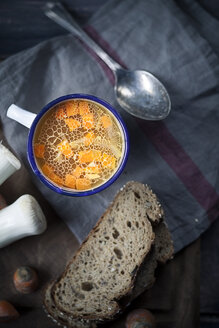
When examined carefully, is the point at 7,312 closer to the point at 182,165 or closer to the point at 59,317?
the point at 59,317

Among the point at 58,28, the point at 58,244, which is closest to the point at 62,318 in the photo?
the point at 58,244

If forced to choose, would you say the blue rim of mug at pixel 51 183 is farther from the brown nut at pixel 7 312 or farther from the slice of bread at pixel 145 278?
the brown nut at pixel 7 312

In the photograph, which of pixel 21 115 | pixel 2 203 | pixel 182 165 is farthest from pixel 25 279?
pixel 182 165

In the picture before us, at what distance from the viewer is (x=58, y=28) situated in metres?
1.80

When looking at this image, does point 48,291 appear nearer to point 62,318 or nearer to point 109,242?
point 62,318

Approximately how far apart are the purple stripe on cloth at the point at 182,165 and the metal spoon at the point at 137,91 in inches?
2.2

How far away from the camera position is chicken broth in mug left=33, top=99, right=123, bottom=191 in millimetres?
1555

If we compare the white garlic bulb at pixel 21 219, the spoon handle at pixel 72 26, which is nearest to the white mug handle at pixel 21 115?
the white garlic bulb at pixel 21 219

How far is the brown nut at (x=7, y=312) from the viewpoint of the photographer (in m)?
1.62

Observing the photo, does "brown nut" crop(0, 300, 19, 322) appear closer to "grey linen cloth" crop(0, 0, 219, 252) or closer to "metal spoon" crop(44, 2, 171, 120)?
"grey linen cloth" crop(0, 0, 219, 252)

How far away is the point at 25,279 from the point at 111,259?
0.32 metres

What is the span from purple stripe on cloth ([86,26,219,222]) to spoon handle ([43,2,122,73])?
0.26m

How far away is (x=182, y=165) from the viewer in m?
1.71

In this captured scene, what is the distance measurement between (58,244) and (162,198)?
0.44 meters
